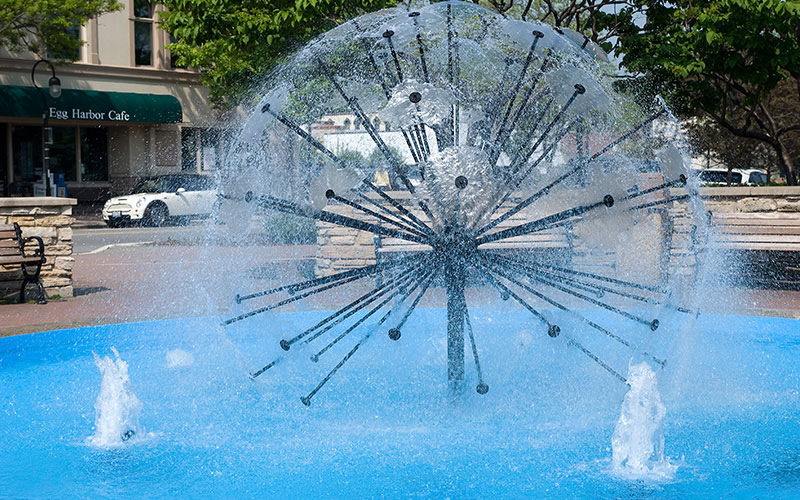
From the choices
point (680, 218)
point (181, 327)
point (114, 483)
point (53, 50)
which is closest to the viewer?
point (114, 483)

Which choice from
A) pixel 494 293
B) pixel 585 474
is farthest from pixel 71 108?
pixel 585 474

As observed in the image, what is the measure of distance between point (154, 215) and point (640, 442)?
932 inches

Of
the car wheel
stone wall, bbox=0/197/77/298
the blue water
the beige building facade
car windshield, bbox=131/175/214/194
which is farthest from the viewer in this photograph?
the beige building facade

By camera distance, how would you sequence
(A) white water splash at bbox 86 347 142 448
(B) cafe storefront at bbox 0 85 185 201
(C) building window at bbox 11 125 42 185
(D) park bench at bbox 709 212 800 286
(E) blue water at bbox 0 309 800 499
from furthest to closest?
(C) building window at bbox 11 125 42 185, (B) cafe storefront at bbox 0 85 185 201, (D) park bench at bbox 709 212 800 286, (A) white water splash at bbox 86 347 142 448, (E) blue water at bbox 0 309 800 499

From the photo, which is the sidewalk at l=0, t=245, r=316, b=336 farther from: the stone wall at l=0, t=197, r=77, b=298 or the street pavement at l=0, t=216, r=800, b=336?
the stone wall at l=0, t=197, r=77, b=298

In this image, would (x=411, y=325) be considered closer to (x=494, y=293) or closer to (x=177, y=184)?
(x=494, y=293)

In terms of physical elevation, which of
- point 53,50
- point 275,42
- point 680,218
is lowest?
point 680,218

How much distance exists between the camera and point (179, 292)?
1266cm

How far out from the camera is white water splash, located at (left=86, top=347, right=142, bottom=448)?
18.6 feet

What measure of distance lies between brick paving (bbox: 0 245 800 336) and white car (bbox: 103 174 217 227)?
915 cm

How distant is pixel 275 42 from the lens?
15.5 m

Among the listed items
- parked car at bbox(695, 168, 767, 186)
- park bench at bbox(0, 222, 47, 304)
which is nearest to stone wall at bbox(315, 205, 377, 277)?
park bench at bbox(0, 222, 47, 304)

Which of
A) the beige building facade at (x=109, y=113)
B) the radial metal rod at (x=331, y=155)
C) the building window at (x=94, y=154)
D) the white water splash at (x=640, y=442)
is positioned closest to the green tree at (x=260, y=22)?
the radial metal rod at (x=331, y=155)

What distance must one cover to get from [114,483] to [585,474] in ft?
8.72
